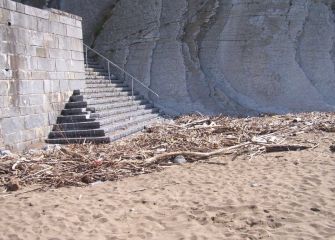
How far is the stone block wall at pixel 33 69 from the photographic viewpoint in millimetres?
8773

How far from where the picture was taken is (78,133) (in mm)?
10164

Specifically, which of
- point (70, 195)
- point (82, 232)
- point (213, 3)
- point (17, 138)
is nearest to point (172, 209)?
point (82, 232)

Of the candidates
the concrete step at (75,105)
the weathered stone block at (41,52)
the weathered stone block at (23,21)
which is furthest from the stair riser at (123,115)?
the weathered stone block at (23,21)

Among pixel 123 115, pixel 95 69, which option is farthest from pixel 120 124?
pixel 95 69

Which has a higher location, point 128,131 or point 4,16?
point 4,16

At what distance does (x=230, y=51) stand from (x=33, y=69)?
7900mm

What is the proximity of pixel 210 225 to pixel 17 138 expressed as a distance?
5.51 metres

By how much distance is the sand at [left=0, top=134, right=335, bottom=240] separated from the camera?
15.2 feet

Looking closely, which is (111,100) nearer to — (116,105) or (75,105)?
(116,105)

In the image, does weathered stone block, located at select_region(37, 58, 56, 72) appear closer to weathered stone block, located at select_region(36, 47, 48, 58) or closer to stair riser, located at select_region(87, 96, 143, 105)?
weathered stone block, located at select_region(36, 47, 48, 58)

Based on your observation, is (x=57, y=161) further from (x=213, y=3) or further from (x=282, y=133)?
(x=213, y=3)

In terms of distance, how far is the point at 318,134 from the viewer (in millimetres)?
9547

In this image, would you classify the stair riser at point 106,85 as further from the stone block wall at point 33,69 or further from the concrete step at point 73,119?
the concrete step at point 73,119

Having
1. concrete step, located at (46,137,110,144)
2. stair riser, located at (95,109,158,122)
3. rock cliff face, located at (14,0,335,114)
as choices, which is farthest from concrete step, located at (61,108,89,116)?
rock cliff face, located at (14,0,335,114)
